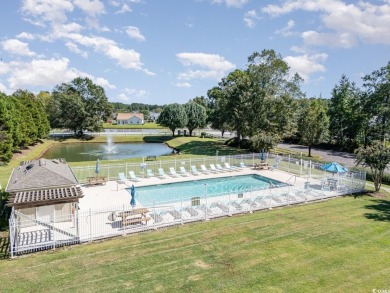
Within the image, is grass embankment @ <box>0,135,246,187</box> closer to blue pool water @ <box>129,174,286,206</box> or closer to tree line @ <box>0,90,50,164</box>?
tree line @ <box>0,90,50,164</box>

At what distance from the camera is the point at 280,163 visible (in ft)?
94.8

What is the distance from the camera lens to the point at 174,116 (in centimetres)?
6119

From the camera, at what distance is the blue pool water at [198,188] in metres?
20.0

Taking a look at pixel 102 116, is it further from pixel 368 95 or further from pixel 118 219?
pixel 118 219

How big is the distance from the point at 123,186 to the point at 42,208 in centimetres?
811

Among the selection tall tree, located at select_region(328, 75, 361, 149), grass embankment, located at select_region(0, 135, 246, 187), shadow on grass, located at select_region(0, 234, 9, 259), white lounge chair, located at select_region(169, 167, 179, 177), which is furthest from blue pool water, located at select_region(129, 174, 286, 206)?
tall tree, located at select_region(328, 75, 361, 149)

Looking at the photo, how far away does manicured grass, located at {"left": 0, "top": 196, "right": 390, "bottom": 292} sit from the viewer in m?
9.24

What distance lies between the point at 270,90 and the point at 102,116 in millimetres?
43867

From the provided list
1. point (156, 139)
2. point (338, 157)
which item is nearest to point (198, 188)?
point (338, 157)

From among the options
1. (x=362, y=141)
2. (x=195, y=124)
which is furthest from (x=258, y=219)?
(x=195, y=124)

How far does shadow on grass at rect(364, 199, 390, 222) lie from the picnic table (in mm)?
11816

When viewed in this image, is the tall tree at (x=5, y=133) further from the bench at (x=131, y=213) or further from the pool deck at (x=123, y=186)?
the bench at (x=131, y=213)

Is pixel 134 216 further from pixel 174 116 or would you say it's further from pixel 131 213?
pixel 174 116

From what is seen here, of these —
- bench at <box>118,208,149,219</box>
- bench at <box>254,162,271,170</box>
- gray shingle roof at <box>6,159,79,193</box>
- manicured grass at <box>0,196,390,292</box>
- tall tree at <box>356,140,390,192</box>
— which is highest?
tall tree at <box>356,140,390,192</box>
